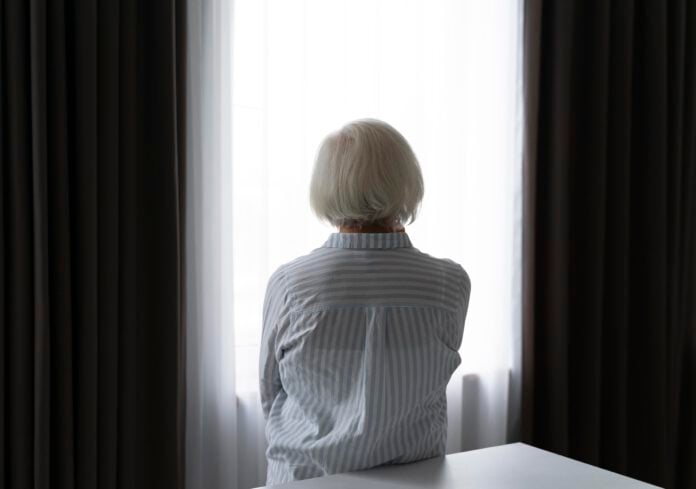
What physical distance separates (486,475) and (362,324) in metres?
0.33

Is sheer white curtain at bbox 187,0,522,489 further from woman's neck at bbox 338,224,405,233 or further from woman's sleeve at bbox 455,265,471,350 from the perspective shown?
woman's sleeve at bbox 455,265,471,350

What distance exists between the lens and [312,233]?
7.06 ft

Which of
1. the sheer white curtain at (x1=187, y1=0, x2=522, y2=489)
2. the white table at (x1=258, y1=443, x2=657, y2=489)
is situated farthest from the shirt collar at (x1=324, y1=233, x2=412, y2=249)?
the sheer white curtain at (x1=187, y1=0, x2=522, y2=489)

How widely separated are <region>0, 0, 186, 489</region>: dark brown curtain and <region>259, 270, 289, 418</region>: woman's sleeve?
48 cm

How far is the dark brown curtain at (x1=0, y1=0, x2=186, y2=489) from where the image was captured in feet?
5.11

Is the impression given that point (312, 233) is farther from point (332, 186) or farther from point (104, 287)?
point (332, 186)

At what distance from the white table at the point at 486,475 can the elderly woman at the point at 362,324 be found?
0.20 ft

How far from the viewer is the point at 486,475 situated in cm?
116

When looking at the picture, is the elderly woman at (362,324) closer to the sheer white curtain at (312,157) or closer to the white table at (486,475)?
the white table at (486,475)

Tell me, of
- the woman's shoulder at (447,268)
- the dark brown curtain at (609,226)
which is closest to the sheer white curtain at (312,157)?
the dark brown curtain at (609,226)

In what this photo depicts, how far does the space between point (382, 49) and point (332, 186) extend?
1.13m

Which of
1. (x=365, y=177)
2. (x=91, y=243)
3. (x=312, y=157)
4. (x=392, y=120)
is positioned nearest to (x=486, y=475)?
(x=365, y=177)

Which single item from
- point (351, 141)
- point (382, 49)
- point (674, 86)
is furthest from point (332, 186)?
point (674, 86)

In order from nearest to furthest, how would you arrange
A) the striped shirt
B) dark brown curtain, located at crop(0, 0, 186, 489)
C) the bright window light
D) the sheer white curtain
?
the striped shirt
dark brown curtain, located at crop(0, 0, 186, 489)
the sheer white curtain
the bright window light
